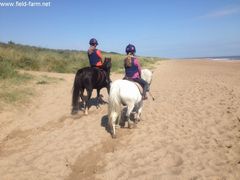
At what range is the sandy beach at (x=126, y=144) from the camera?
15.8 feet

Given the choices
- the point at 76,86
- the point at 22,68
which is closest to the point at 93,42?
the point at 76,86

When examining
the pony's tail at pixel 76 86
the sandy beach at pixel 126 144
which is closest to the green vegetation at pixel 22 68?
the sandy beach at pixel 126 144

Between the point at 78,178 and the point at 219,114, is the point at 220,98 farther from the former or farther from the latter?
the point at 78,178

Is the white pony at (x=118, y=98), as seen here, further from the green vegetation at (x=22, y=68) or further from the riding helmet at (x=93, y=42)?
the green vegetation at (x=22, y=68)

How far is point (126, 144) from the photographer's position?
6.11 meters

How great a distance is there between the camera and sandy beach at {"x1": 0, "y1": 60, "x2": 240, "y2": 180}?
482 cm

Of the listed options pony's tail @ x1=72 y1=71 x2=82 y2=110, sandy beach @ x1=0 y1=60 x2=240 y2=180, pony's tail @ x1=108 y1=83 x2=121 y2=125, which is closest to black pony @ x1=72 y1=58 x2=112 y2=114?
pony's tail @ x1=72 y1=71 x2=82 y2=110

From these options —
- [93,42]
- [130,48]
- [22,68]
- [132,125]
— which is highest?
[93,42]

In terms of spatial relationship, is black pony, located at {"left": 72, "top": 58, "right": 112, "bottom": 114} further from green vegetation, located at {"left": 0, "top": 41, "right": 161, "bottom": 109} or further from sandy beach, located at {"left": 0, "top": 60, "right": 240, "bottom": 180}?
green vegetation, located at {"left": 0, "top": 41, "right": 161, "bottom": 109}

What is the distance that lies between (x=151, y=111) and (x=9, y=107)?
5221 mm

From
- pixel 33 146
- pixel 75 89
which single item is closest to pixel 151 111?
pixel 75 89

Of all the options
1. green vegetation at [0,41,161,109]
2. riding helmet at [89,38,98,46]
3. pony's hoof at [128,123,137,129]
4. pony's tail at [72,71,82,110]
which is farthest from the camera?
green vegetation at [0,41,161,109]

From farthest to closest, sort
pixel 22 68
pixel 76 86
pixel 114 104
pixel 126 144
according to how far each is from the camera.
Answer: pixel 22 68
pixel 76 86
pixel 114 104
pixel 126 144

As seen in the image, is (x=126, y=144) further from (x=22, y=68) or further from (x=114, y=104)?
(x=22, y=68)
